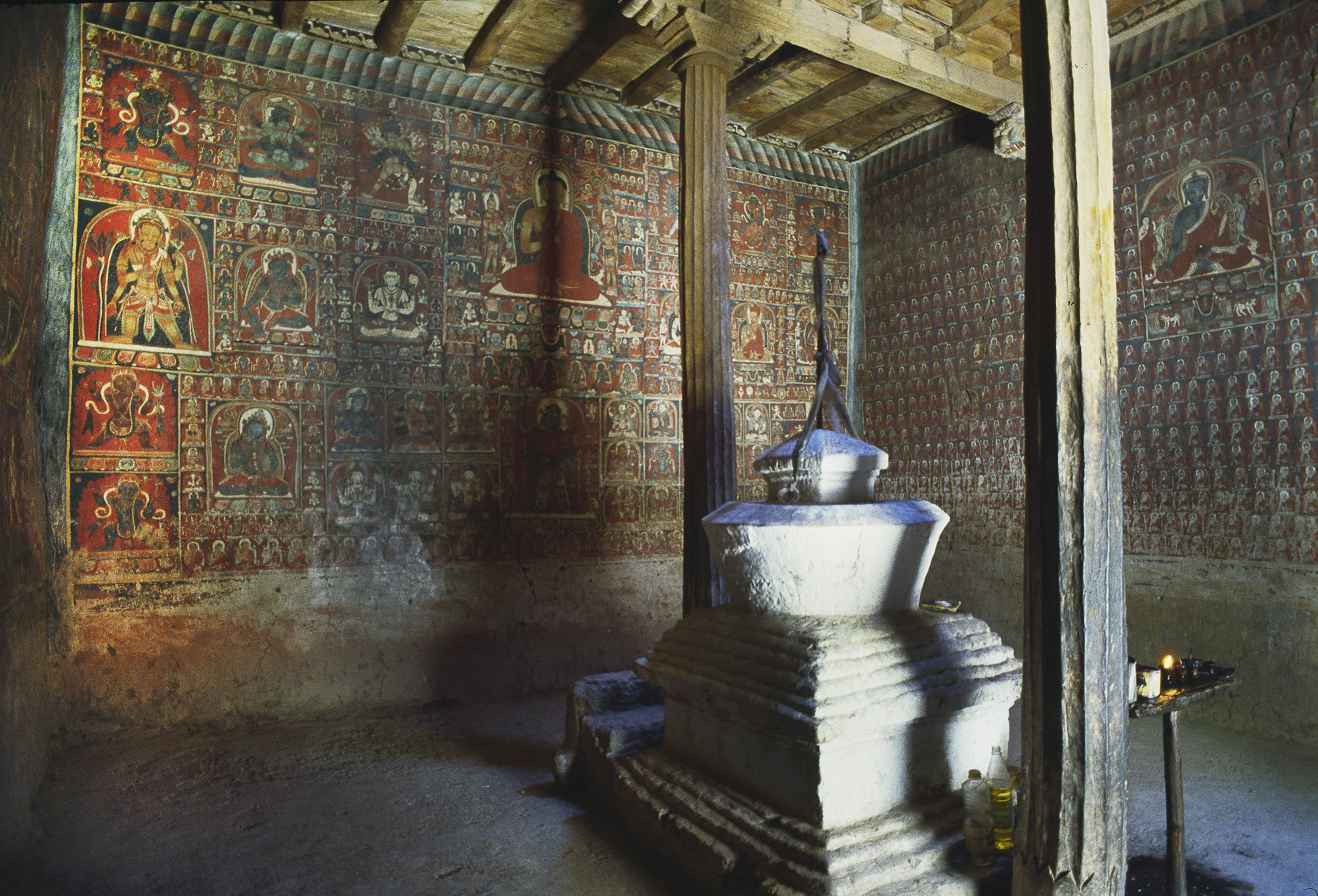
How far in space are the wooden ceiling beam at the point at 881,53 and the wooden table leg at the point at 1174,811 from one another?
4233 mm

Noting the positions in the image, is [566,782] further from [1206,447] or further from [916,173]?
[916,173]

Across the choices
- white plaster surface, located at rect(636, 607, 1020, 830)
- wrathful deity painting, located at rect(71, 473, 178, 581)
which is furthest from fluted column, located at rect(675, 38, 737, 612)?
wrathful deity painting, located at rect(71, 473, 178, 581)

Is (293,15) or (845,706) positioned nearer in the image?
(845,706)

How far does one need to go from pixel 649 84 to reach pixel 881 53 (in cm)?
201

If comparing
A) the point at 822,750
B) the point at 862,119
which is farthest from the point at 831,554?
the point at 862,119

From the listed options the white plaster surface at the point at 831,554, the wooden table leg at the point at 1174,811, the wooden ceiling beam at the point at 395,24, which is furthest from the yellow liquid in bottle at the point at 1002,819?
the wooden ceiling beam at the point at 395,24

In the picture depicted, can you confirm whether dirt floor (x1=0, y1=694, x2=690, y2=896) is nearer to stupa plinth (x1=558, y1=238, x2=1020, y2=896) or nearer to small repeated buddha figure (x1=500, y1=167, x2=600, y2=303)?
stupa plinth (x1=558, y1=238, x2=1020, y2=896)

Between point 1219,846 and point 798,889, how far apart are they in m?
2.25

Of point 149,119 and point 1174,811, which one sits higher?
point 149,119

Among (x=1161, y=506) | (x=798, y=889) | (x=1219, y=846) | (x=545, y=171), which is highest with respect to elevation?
(x=545, y=171)

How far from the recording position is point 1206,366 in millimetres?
5504

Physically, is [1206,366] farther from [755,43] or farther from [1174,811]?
[755,43]

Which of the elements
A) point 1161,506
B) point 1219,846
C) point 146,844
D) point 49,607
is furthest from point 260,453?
point 1161,506

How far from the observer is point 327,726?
17.6ft
